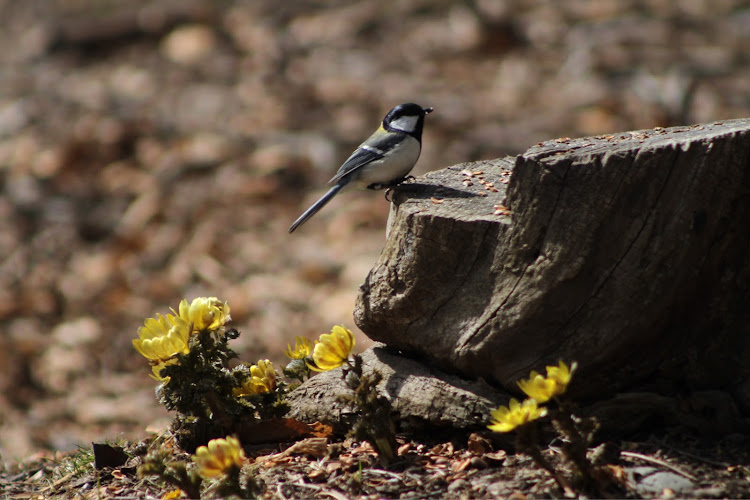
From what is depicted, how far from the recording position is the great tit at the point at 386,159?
3.89m

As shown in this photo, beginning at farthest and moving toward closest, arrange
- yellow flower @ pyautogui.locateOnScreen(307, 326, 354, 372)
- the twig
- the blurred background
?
the blurred background < yellow flower @ pyautogui.locateOnScreen(307, 326, 354, 372) < the twig

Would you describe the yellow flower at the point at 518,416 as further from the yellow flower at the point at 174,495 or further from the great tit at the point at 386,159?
the great tit at the point at 386,159

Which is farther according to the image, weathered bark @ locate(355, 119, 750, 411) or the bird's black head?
the bird's black head

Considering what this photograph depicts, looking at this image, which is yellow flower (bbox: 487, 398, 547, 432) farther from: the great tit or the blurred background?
the blurred background

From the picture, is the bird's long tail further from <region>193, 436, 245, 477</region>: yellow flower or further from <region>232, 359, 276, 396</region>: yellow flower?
<region>193, 436, 245, 477</region>: yellow flower

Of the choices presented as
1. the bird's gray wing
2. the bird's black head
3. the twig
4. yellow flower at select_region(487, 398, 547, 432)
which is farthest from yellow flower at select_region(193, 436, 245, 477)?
the bird's black head

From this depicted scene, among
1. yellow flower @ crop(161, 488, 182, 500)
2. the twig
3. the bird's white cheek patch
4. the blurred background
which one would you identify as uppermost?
the blurred background

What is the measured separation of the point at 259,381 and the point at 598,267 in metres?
1.40

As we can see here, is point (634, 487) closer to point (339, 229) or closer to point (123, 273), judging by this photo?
point (339, 229)

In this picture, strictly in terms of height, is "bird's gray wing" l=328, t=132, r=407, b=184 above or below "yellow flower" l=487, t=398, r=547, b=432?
above

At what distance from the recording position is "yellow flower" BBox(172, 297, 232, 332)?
2.86 m

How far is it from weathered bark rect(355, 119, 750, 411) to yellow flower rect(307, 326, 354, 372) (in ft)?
0.81

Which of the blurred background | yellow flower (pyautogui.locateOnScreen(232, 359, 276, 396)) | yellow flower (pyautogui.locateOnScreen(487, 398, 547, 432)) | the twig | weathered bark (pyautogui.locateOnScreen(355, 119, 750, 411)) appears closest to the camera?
yellow flower (pyautogui.locateOnScreen(487, 398, 547, 432))

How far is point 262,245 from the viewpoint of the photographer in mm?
6707
